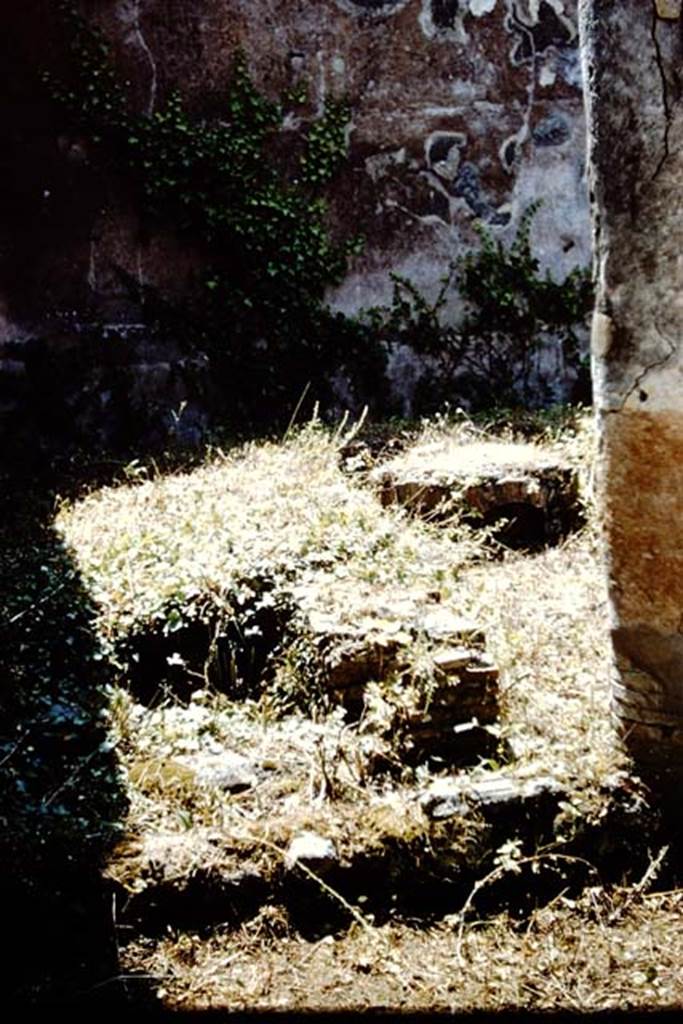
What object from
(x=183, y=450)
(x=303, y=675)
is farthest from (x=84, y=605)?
(x=183, y=450)

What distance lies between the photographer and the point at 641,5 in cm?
241

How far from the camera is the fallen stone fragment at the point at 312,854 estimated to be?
257 cm

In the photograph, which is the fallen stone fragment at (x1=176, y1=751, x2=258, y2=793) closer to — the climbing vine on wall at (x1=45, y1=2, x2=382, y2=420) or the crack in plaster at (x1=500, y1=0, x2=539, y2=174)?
the climbing vine on wall at (x1=45, y1=2, x2=382, y2=420)

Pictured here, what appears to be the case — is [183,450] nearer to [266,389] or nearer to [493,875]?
[266,389]

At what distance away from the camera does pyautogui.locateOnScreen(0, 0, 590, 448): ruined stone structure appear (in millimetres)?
7688

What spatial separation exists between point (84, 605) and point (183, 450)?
3407mm

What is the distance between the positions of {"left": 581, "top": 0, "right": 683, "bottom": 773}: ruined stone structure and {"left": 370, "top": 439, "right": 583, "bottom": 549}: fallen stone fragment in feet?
8.67

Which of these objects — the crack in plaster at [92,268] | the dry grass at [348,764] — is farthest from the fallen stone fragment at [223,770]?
the crack in plaster at [92,268]

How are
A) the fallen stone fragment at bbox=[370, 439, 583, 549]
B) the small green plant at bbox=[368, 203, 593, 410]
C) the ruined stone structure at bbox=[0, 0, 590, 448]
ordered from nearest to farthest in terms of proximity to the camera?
the fallen stone fragment at bbox=[370, 439, 583, 549], the ruined stone structure at bbox=[0, 0, 590, 448], the small green plant at bbox=[368, 203, 593, 410]

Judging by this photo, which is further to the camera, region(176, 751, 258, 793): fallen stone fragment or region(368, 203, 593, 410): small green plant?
region(368, 203, 593, 410): small green plant

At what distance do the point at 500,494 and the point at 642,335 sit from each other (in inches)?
116

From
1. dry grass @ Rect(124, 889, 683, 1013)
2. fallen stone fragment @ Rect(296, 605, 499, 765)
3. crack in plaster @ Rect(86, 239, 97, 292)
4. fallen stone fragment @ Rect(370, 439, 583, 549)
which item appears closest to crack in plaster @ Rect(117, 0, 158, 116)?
crack in plaster @ Rect(86, 239, 97, 292)

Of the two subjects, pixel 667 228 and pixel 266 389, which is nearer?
pixel 667 228

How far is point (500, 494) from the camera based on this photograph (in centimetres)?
547
